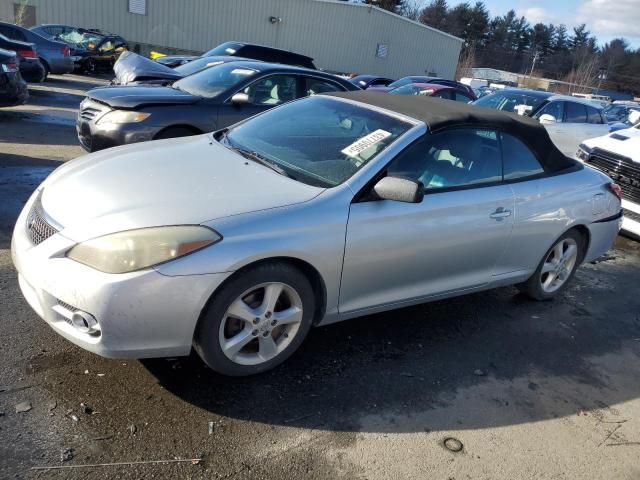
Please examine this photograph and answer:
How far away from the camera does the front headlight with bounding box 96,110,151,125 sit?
6156 millimetres

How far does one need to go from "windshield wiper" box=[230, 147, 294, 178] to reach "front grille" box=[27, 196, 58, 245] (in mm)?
1299

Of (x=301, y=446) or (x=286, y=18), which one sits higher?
(x=286, y=18)

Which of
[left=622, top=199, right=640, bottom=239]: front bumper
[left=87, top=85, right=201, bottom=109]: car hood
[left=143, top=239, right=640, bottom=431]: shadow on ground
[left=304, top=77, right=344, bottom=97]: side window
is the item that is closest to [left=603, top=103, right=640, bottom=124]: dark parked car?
[left=622, top=199, right=640, bottom=239]: front bumper

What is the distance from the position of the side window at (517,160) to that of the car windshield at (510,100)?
6.36m

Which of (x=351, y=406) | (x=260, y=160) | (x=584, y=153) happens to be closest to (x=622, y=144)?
(x=584, y=153)

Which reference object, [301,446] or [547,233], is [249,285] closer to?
[301,446]

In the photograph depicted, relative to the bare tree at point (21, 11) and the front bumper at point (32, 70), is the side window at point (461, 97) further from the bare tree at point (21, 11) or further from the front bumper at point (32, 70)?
the bare tree at point (21, 11)

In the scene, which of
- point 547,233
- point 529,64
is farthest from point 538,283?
point 529,64

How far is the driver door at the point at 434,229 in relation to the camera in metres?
3.28

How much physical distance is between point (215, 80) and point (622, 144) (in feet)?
18.6

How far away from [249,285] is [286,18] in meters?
31.9

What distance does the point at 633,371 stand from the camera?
402cm

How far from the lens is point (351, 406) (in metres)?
3.03

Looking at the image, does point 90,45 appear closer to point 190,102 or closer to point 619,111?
point 190,102
